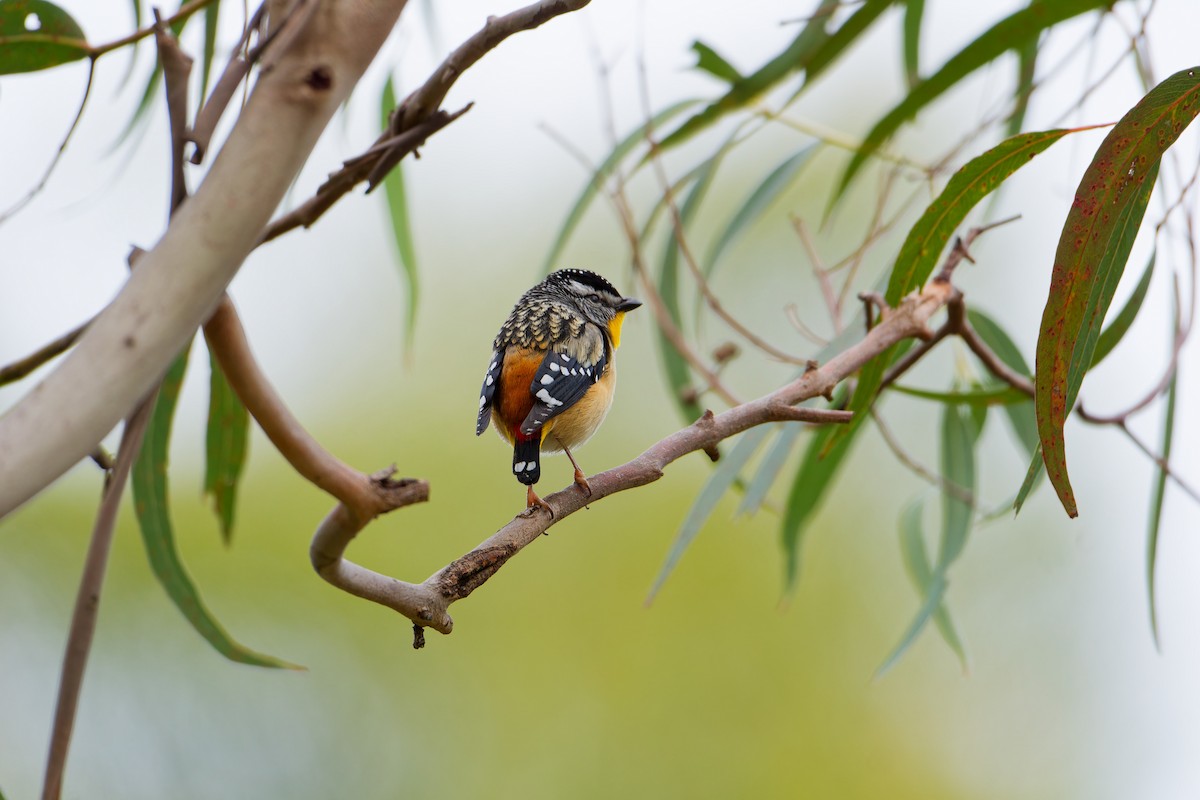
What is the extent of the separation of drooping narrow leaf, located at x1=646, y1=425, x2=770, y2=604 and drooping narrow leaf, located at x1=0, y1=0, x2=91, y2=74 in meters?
1.13

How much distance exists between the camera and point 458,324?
17.1ft

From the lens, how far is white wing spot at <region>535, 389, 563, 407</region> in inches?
68.1

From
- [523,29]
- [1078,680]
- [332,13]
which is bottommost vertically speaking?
[1078,680]

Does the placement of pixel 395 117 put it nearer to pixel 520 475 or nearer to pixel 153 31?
pixel 153 31

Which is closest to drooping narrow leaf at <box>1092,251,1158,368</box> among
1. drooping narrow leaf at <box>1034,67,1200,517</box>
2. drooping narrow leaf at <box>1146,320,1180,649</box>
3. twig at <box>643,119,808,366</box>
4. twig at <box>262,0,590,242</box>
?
drooping narrow leaf at <box>1146,320,1180,649</box>

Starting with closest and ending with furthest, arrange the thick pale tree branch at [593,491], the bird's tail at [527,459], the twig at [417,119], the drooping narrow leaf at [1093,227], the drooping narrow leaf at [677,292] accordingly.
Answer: the thick pale tree branch at [593,491] → the twig at [417,119] → the drooping narrow leaf at [1093,227] → the bird's tail at [527,459] → the drooping narrow leaf at [677,292]

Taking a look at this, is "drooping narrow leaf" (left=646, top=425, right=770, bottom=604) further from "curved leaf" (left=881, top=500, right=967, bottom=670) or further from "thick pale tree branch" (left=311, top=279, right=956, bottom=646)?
"curved leaf" (left=881, top=500, right=967, bottom=670)

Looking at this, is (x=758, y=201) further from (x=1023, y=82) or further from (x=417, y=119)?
(x=417, y=119)

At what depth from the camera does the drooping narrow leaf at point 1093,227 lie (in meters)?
1.23

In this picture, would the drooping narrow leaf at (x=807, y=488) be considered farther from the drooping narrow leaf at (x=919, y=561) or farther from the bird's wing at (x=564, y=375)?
the bird's wing at (x=564, y=375)

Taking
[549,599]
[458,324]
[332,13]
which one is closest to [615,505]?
[549,599]

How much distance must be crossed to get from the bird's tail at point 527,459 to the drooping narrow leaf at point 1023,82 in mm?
1392

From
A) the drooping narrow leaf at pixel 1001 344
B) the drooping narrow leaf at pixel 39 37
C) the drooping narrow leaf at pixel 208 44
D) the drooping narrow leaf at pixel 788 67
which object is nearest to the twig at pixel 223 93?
the drooping narrow leaf at pixel 39 37

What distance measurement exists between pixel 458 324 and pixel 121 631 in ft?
7.64
